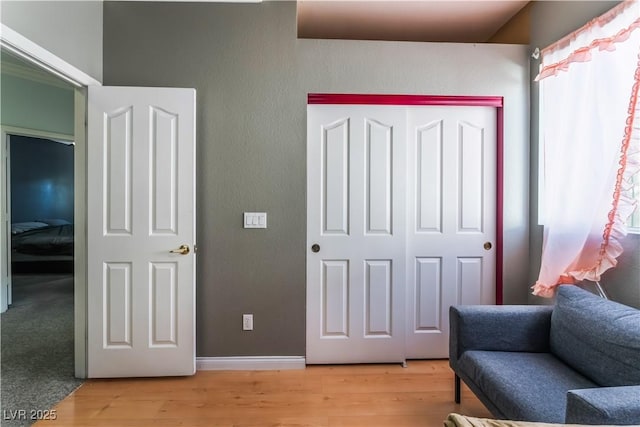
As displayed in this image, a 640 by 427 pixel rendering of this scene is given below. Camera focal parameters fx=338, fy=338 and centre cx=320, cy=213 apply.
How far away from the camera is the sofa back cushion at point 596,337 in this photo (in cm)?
139

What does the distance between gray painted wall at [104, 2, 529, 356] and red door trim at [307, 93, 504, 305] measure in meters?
0.06

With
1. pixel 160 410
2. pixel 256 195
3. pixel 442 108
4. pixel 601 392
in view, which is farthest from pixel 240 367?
pixel 442 108

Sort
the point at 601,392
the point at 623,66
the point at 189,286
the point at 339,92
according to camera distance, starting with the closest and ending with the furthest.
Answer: the point at 601,392 < the point at 623,66 < the point at 189,286 < the point at 339,92

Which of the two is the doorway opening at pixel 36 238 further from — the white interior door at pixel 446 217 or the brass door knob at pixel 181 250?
the white interior door at pixel 446 217

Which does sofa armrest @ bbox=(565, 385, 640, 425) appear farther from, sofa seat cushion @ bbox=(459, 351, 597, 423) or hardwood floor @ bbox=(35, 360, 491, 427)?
hardwood floor @ bbox=(35, 360, 491, 427)

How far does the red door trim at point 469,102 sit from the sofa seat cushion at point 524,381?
3.08 feet

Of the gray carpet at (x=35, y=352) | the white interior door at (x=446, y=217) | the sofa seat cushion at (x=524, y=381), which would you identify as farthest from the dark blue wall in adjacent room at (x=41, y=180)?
the sofa seat cushion at (x=524, y=381)

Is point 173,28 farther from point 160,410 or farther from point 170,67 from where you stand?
point 160,410

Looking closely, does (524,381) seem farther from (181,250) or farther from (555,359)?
(181,250)

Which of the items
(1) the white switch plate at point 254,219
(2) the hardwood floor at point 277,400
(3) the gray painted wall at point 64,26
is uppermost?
(3) the gray painted wall at point 64,26

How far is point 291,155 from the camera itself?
2490 millimetres

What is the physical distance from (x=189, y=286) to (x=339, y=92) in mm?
1766

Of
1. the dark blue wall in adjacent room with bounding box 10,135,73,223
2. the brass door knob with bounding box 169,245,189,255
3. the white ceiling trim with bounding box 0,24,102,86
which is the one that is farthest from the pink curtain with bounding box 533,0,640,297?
the dark blue wall in adjacent room with bounding box 10,135,73,223

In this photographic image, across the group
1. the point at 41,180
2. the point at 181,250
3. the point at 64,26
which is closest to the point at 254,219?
the point at 181,250
